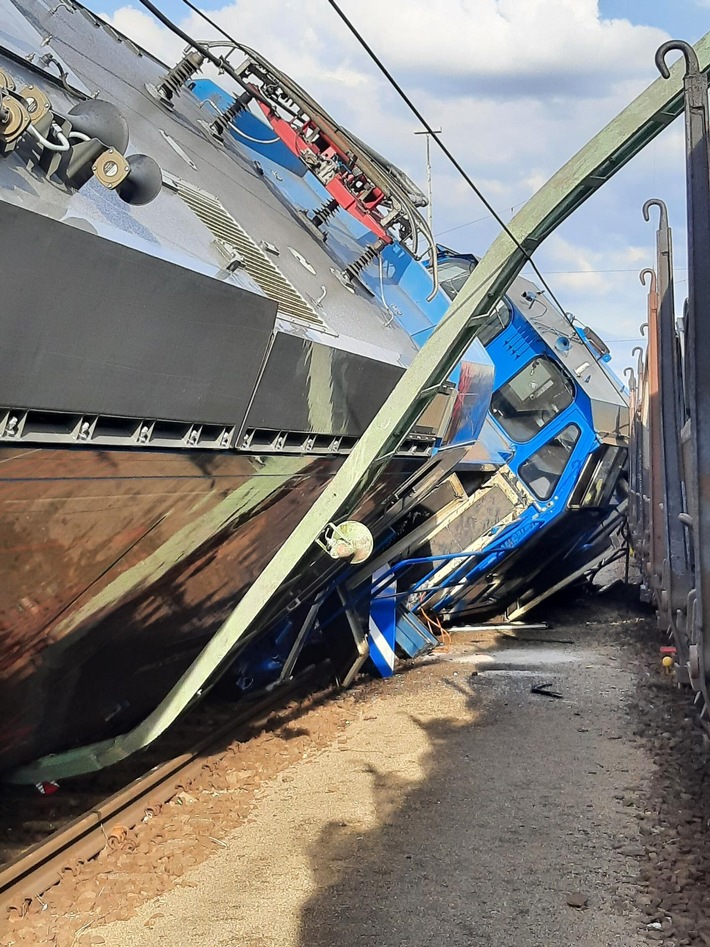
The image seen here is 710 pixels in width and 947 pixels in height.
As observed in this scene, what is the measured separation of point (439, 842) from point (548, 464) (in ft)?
25.7

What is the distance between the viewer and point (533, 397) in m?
13.1

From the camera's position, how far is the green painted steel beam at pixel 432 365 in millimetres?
3348

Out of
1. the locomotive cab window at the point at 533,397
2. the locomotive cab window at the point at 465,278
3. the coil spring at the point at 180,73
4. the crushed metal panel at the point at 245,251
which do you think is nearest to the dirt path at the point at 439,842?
the crushed metal panel at the point at 245,251

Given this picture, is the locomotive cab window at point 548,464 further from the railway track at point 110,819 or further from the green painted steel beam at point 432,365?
the green painted steel beam at point 432,365

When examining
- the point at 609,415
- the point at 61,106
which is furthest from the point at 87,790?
the point at 609,415

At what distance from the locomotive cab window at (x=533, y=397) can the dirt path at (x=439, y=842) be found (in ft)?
16.0

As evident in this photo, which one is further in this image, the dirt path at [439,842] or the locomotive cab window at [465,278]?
the locomotive cab window at [465,278]

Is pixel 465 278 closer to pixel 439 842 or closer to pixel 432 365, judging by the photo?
pixel 439 842

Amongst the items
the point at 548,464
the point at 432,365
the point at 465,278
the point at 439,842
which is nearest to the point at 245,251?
the point at 432,365

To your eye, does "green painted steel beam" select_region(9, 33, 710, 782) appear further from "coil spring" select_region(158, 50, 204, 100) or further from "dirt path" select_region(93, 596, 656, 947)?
"coil spring" select_region(158, 50, 204, 100)

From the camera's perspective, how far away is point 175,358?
141 inches

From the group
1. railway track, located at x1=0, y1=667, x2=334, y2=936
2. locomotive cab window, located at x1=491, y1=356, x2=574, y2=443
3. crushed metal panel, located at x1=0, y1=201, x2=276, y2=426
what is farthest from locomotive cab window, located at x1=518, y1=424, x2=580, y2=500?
crushed metal panel, located at x1=0, y1=201, x2=276, y2=426

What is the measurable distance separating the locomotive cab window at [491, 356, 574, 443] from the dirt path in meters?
4.86

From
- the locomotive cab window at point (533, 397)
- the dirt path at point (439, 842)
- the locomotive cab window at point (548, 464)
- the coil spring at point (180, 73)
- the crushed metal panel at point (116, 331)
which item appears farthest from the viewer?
the locomotive cab window at point (533, 397)
